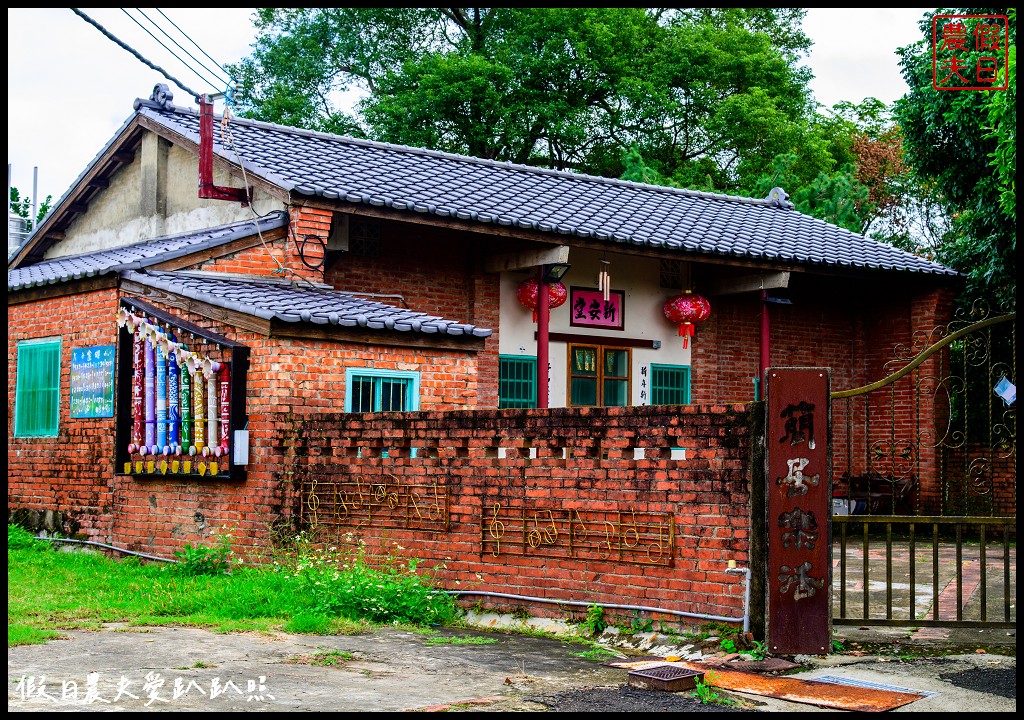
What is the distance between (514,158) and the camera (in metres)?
28.5

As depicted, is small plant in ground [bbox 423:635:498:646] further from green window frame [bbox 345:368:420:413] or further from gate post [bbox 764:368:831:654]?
green window frame [bbox 345:368:420:413]

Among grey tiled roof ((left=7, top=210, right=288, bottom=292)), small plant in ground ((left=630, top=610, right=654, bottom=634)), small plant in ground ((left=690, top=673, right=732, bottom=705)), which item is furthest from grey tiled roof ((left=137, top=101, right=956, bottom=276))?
small plant in ground ((left=690, top=673, right=732, bottom=705))

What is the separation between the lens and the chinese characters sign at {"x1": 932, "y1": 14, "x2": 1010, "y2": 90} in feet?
45.5

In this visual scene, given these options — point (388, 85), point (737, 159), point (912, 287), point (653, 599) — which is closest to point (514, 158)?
point (388, 85)

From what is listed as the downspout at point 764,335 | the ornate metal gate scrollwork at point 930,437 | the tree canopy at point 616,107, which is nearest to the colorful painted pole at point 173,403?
the downspout at point 764,335

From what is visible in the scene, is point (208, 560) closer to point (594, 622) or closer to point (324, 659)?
point (324, 659)

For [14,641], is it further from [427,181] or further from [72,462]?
[427,181]

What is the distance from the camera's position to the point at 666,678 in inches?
249

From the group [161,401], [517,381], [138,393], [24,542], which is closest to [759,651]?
[161,401]

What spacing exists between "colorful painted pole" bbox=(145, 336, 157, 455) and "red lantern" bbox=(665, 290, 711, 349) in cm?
752

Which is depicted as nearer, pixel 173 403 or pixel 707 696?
pixel 707 696

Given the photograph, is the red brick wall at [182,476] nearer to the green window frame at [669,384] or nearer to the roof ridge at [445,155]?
the roof ridge at [445,155]

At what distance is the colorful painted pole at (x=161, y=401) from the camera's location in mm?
11070

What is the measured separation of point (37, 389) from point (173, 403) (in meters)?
2.93
